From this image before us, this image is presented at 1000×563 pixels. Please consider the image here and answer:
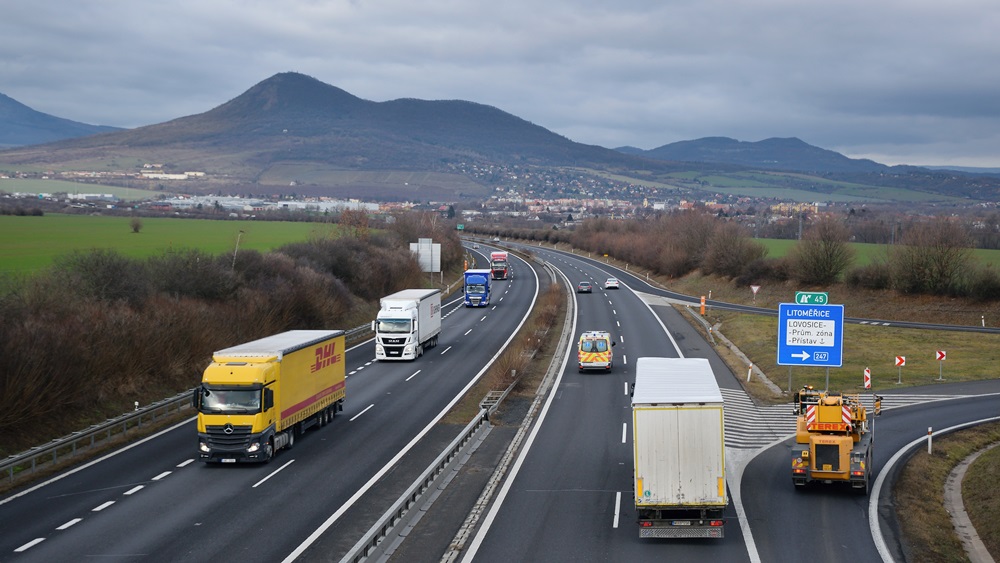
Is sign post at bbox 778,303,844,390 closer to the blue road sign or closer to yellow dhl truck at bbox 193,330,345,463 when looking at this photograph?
the blue road sign

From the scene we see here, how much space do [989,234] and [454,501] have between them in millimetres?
117459

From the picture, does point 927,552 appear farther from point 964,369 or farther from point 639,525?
point 964,369

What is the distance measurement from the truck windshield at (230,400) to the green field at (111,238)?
3304 cm

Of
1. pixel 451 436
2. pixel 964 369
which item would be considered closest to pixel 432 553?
pixel 451 436

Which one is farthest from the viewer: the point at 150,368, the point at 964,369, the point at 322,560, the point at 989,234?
the point at 989,234

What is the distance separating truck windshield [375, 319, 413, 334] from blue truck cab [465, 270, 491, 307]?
2743 cm

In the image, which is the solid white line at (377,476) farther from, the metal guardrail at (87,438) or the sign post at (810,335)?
the sign post at (810,335)

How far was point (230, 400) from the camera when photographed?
25984 millimetres

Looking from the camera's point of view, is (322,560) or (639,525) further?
(639,525)

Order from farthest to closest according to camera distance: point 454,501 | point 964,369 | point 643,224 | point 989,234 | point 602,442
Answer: point 643,224, point 989,234, point 964,369, point 602,442, point 454,501

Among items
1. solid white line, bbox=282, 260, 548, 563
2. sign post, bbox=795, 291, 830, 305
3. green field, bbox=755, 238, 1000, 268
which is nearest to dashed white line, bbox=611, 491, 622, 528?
solid white line, bbox=282, 260, 548, 563

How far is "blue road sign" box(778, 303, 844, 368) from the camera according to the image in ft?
109

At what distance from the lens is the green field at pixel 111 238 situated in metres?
65.3

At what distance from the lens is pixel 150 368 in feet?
122
